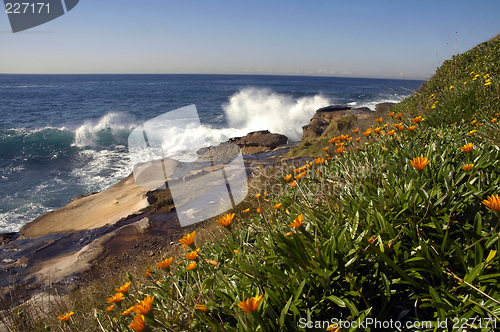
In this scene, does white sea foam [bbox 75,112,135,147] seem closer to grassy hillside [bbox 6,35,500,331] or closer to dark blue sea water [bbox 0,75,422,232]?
dark blue sea water [bbox 0,75,422,232]

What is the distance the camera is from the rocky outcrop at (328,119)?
14692 millimetres

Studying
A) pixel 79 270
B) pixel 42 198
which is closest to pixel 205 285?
pixel 79 270

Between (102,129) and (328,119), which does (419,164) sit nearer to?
(328,119)

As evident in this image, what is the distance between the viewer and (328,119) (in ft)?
61.9

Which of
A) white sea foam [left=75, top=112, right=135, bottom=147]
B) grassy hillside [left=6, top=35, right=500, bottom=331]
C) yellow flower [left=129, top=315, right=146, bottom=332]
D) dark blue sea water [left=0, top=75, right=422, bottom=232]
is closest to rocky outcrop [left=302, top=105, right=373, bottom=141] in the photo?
dark blue sea water [left=0, top=75, right=422, bottom=232]

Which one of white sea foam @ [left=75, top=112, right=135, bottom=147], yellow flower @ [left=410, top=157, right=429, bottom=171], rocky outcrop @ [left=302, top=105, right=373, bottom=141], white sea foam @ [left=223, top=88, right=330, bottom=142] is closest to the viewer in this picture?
yellow flower @ [left=410, top=157, right=429, bottom=171]

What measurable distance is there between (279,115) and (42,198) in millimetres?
18777

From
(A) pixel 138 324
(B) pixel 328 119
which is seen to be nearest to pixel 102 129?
(B) pixel 328 119

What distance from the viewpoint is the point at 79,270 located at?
6.51m

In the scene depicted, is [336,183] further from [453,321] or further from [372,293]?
[453,321]

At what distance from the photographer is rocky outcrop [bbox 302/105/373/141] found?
1469 centimetres

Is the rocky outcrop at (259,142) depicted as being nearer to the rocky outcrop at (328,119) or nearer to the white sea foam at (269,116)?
the rocky outcrop at (328,119)

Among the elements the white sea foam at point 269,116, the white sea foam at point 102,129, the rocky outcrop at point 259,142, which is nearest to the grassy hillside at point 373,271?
the rocky outcrop at point 259,142

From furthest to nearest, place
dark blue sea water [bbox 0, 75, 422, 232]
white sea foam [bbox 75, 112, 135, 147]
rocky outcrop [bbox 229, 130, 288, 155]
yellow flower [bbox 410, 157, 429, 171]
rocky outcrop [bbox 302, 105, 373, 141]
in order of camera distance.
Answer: white sea foam [bbox 75, 112, 135, 147] → rocky outcrop [bbox 229, 130, 288, 155] → rocky outcrop [bbox 302, 105, 373, 141] → dark blue sea water [bbox 0, 75, 422, 232] → yellow flower [bbox 410, 157, 429, 171]
